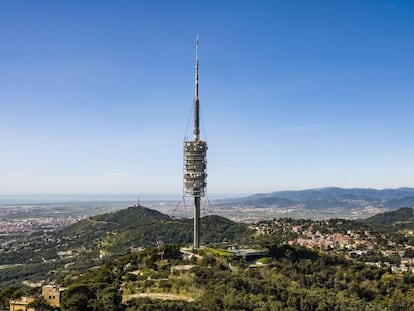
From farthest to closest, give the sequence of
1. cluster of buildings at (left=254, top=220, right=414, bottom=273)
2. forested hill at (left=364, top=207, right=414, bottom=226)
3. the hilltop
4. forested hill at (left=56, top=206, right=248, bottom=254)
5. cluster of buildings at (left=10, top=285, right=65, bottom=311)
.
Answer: forested hill at (left=364, top=207, right=414, bottom=226) → forested hill at (left=56, top=206, right=248, bottom=254) → the hilltop → cluster of buildings at (left=254, top=220, right=414, bottom=273) → cluster of buildings at (left=10, top=285, right=65, bottom=311)

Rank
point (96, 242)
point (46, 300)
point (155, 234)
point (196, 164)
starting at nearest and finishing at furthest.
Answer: point (46, 300)
point (196, 164)
point (155, 234)
point (96, 242)

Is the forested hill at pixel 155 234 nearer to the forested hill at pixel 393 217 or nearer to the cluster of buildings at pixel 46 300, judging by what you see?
the cluster of buildings at pixel 46 300

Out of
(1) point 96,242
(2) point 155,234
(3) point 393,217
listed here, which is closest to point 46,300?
(2) point 155,234

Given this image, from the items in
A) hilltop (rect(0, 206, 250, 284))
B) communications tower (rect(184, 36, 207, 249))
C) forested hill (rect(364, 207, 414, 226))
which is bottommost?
hilltop (rect(0, 206, 250, 284))

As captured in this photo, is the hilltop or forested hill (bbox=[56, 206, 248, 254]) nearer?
the hilltop

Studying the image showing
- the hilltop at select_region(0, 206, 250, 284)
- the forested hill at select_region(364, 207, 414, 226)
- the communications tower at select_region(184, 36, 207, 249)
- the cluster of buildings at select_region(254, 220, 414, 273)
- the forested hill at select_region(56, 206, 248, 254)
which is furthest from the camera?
the forested hill at select_region(364, 207, 414, 226)

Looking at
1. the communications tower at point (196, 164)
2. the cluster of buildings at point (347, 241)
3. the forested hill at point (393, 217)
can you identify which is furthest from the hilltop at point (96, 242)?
the forested hill at point (393, 217)

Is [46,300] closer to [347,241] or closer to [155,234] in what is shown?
[347,241]

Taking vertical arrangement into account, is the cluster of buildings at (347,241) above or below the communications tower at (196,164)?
below

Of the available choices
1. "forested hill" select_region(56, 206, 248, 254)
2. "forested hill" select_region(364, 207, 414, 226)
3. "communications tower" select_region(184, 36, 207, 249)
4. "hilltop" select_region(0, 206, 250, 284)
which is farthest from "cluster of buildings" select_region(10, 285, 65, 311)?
"forested hill" select_region(364, 207, 414, 226)

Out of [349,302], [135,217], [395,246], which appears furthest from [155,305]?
[135,217]

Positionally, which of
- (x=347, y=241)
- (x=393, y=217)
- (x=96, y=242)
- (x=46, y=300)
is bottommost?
(x=96, y=242)

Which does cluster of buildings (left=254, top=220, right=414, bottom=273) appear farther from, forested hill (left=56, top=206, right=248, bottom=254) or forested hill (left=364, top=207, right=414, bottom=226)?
forested hill (left=364, top=207, right=414, bottom=226)
